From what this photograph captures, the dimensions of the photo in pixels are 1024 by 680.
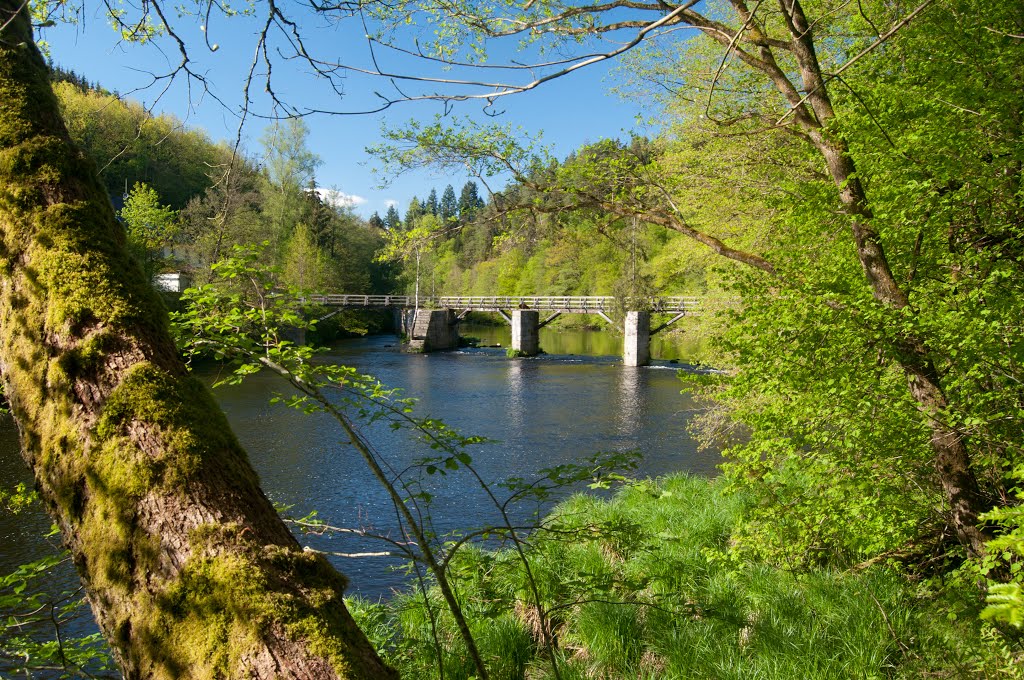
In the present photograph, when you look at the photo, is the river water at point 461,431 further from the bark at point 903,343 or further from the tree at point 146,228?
the tree at point 146,228

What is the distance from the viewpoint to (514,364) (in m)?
29.8

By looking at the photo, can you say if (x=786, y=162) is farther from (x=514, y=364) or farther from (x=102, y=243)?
(x=514, y=364)

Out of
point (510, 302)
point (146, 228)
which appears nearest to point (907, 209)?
point (146, 228)

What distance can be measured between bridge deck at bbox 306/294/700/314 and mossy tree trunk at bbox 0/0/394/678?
3082cm

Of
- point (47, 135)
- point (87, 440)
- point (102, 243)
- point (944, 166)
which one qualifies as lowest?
point (87, 440)

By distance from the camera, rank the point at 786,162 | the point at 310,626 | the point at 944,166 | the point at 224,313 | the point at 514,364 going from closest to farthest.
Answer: the point at 310,626 → the point at 224,313 → the point at 944,166 → the point at 786,162 → the point at 514,364

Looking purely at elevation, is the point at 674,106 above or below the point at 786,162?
above

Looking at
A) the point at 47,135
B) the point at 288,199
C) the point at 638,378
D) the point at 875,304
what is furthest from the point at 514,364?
the point at 47,135

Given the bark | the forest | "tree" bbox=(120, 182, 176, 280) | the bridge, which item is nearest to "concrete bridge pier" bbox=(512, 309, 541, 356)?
the bridge

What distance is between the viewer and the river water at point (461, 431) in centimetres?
902

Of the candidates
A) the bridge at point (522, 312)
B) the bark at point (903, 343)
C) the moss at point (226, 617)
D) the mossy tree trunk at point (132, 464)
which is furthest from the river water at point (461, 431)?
the moss at point (226, 617)

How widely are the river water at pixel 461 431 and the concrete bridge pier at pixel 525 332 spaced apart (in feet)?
12.8

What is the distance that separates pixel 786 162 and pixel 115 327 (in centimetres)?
828

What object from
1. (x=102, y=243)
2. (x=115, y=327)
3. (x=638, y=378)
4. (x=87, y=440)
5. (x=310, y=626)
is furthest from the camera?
(x=638, y=378)
